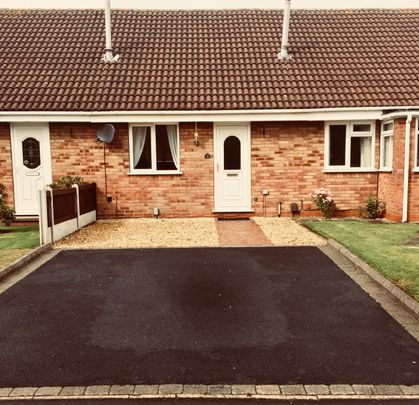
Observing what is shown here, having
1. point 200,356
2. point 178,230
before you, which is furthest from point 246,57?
point 200,356

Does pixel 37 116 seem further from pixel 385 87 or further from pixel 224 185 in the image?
pixel 385 87

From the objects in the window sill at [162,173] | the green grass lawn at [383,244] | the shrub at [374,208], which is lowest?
the green grass lawn at [383,244]

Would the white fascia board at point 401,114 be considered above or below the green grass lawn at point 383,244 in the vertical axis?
above

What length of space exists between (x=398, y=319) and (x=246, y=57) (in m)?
11.3

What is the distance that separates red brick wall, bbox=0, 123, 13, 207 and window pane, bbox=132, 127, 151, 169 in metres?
3.44

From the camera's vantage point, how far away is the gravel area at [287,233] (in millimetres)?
9359

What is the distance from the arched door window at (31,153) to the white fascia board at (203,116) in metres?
0.78

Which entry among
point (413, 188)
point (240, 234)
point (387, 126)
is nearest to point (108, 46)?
point (240, 234)

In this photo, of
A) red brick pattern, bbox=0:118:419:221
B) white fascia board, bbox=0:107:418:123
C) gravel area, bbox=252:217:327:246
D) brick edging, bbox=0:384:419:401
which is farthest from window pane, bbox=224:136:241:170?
brick edging, bbox=0:384:419:401

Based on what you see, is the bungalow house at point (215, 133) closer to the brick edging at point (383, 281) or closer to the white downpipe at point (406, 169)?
the white downpipe at point (406, 169)

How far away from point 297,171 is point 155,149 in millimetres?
4032

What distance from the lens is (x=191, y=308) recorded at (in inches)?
215

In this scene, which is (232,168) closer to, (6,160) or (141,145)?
(141,145)

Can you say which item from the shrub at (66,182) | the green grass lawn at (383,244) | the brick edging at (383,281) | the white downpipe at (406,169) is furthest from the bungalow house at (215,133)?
the brick edging at (383,281)
